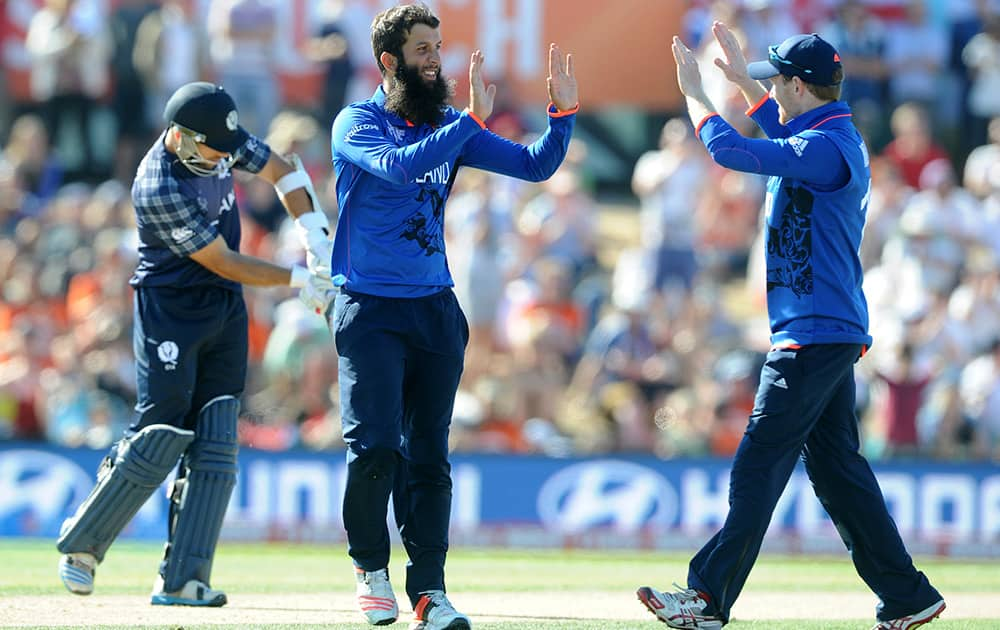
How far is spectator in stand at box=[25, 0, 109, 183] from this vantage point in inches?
644

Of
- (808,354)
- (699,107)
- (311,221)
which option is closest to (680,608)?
(808,354)

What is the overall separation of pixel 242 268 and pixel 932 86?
11.6 metres

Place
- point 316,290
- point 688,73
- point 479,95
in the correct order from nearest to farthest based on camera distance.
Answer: point 479,95, point 688,73, point 316,290

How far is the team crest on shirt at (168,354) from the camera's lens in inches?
289

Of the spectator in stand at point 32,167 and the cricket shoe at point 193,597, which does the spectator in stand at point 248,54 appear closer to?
the spectator in stand at point 32,167

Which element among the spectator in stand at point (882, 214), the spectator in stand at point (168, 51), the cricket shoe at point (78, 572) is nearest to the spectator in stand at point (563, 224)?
the spectator in stand at point (882, 214)

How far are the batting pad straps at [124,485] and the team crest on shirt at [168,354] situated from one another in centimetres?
27

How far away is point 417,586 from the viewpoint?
629 centimetres

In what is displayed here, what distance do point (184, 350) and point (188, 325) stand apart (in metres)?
0.12

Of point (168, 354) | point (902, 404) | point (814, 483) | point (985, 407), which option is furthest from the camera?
point (985, 407)

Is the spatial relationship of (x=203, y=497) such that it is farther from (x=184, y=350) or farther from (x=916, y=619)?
(x=916, y=619)

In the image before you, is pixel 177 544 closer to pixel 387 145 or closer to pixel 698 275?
pixel 387 145

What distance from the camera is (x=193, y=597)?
735 centimetres

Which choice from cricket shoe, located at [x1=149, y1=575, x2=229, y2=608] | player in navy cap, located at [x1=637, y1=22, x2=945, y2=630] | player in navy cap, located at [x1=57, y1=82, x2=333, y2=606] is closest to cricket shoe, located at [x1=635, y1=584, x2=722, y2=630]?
player in navy cap, located at [x1=637, y1=22, x2=945, y2=630]
